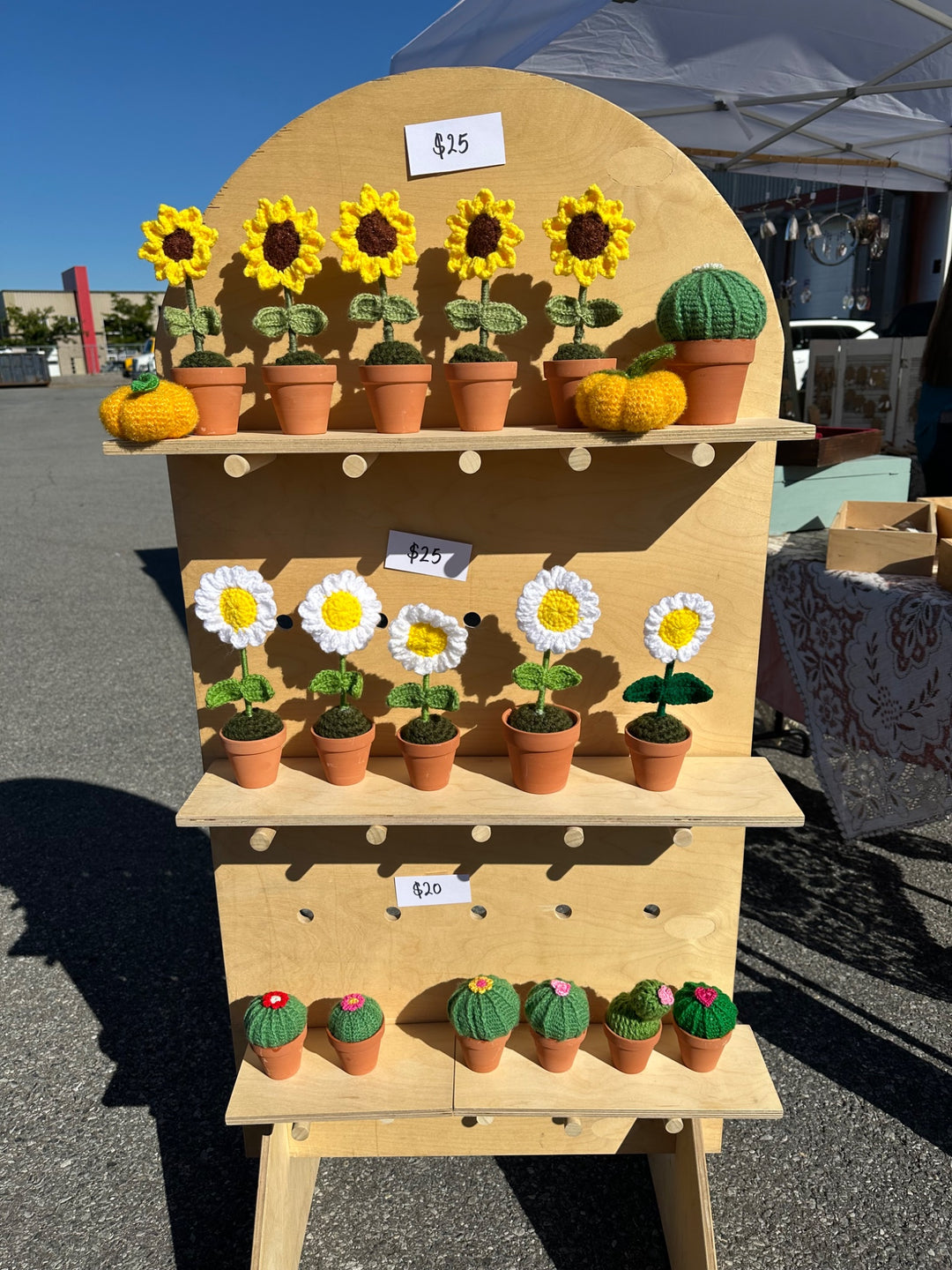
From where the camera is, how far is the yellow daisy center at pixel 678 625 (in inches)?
47.9

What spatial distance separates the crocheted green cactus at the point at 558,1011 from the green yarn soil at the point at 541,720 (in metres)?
0.47

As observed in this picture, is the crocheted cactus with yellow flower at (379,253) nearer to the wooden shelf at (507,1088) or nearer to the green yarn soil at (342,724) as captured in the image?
the green yarn soil at (342,724)

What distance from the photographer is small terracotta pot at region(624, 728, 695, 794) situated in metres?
1.23

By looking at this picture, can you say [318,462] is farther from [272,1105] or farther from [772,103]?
[772,103]

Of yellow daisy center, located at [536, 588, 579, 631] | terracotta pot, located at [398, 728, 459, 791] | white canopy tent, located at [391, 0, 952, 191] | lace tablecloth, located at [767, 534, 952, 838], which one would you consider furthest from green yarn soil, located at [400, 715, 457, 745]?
white canopy tent, located at [391, 0, 952, 191]

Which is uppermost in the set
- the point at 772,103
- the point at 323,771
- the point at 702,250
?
the point at 772,103

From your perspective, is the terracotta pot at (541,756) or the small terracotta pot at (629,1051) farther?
the small terracotta pot at (629,1051)

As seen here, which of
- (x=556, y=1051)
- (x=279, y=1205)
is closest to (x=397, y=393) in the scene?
(x=556, y=1051)

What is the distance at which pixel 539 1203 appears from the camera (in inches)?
59.5

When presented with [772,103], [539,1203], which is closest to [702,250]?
[539,1203]

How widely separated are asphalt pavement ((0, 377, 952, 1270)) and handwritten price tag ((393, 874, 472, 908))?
59 cm

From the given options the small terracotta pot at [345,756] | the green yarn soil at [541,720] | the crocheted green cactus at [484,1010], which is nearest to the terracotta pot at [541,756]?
the green yarn soil at [541,720]

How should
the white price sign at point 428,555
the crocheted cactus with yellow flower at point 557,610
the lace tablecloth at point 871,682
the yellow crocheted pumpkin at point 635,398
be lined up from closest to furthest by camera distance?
the yellow crocheted pumpkin at point 635,398
the crocheted cactus with yellow flower at point 557,610
the white price sign at point 428,555
the lace tablecloth at point 871,682

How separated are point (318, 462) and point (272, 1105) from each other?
1.03 metres
